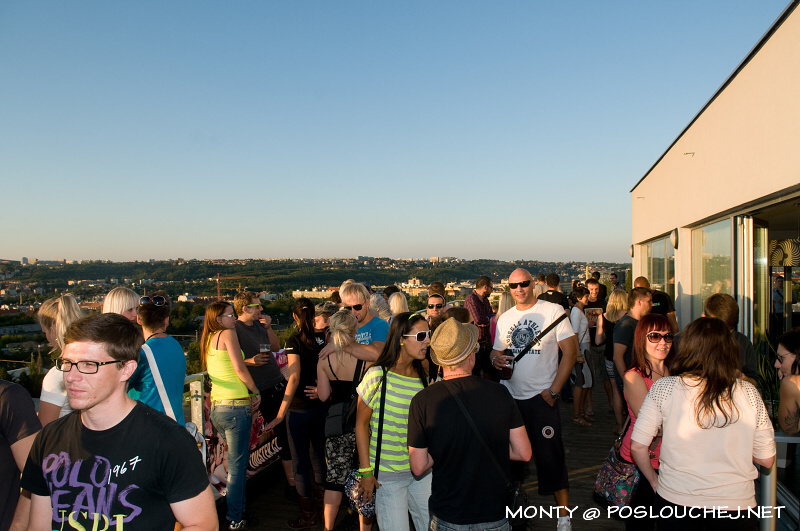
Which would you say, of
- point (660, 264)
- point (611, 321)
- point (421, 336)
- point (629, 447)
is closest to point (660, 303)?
point (611, 321)

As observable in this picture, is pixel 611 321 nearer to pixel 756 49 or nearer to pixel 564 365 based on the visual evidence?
pixel 564 365

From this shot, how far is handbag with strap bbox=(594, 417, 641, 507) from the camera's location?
2.78 m

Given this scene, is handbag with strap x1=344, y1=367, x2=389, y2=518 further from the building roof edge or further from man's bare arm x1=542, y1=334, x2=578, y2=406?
the building roof edge

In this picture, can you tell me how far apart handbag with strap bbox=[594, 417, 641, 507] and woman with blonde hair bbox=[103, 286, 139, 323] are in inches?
122

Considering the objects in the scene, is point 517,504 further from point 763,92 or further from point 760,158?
point 763,92

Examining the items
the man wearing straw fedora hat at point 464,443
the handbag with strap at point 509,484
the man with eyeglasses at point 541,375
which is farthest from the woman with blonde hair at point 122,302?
the man with eyeglasses at point 541,375

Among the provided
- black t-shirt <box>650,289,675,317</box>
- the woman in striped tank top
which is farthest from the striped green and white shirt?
black t-shirt <box>650,289,675,317</box>

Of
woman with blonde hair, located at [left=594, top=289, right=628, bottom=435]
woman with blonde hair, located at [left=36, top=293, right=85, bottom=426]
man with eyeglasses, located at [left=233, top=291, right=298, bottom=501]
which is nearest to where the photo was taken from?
woman with blonde hair, located at [left=36, top=293, right=85, bottom=426]

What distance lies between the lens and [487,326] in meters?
6.22

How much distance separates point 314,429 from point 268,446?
1406 millimetres

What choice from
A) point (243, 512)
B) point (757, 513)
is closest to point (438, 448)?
point (757, 513)

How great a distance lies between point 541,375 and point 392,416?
158 cm

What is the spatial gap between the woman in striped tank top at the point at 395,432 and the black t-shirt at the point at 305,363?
114cm

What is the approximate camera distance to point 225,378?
3.88m
